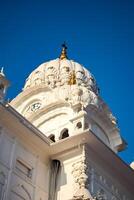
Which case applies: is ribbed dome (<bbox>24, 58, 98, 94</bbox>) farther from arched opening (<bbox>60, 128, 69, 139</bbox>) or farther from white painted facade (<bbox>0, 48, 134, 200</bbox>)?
arched opening (<bbox>60, 128, 69, 139</bbox>)

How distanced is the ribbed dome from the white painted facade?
2230 millimetres

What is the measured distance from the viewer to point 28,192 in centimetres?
1767

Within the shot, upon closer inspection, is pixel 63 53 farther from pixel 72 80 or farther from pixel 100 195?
pixel 100 195

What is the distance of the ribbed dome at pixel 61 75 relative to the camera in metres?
26.6

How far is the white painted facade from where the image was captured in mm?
17547

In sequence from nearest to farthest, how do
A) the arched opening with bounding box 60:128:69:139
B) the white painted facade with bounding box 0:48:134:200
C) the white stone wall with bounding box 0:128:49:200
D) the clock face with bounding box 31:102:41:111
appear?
the white stone wall with bounding box 0:128:49:200, the white painted facade with bounding box 0:48:134:200, the arched opening with bounding box 60:128:69:139, the clock face with bounding box 31:102:41:111

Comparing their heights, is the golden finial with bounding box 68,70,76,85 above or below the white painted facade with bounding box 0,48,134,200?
above

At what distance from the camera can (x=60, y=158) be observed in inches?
769

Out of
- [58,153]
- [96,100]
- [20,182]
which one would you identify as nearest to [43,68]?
[96,100]

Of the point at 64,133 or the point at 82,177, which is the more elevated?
the point at 64,133

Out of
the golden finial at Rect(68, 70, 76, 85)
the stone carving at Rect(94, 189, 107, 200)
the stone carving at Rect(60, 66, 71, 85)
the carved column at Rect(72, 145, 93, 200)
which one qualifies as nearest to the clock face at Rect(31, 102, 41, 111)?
the stone carving at Rect(60, 66, 71, 85)

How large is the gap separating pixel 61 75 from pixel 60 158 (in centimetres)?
874

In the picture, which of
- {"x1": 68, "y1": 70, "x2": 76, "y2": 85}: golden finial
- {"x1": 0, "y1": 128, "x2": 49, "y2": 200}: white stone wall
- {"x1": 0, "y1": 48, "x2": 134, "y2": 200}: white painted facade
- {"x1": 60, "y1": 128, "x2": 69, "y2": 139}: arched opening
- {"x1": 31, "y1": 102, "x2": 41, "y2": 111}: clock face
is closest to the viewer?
{"x1": 0, "y1": 128, "x2": 49, "y2": 200}: white stone wall

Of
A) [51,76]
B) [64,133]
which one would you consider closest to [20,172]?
[64,133]
